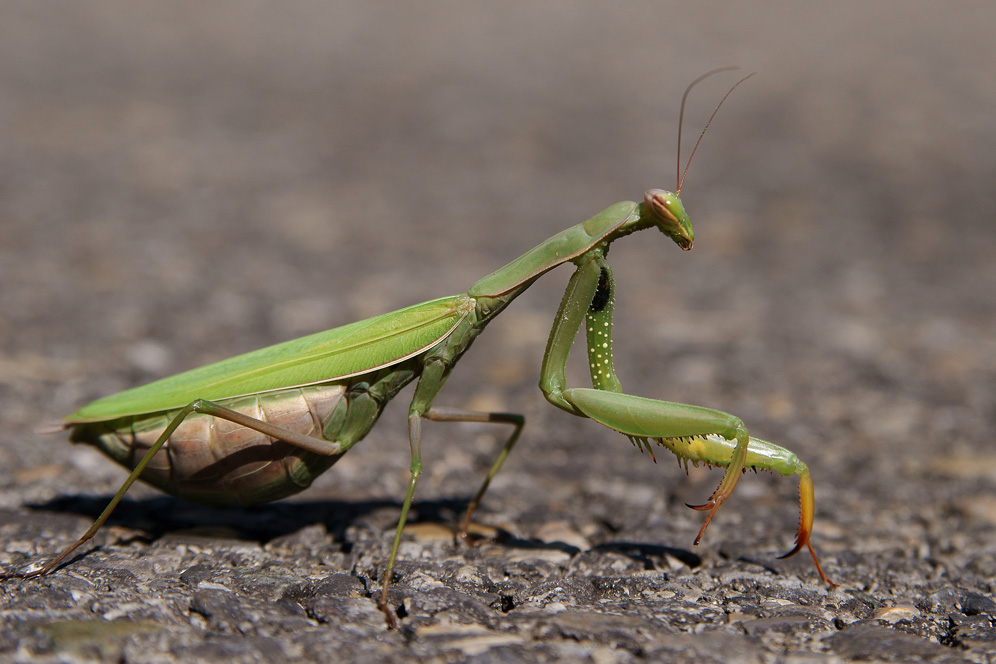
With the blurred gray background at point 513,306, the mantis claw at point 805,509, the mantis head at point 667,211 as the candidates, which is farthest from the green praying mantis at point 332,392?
the blurred gray background at point 513,306

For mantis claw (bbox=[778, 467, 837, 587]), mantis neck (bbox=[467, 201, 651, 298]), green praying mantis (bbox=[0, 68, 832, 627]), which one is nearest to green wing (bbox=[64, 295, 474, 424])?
green praying mantis (bbox=[0, 68, 832, 627])

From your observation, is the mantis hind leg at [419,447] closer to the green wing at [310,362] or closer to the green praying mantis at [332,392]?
the green praying mantis at [332,392]

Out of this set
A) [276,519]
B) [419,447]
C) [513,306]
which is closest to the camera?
[419,447]

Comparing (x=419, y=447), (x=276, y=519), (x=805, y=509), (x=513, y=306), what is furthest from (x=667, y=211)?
(x=513, y=306)

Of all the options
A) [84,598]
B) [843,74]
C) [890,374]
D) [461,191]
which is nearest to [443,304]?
[84,598]

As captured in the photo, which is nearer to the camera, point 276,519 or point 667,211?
point 667,211

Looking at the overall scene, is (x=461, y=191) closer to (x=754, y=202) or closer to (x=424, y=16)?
(x=754, y=202)

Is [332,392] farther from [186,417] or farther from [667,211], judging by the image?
[667,211]

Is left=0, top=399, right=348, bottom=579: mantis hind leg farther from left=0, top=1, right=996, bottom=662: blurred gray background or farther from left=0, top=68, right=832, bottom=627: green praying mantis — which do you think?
left=0, top=1, right=996, bottom=662: blurred gray background
